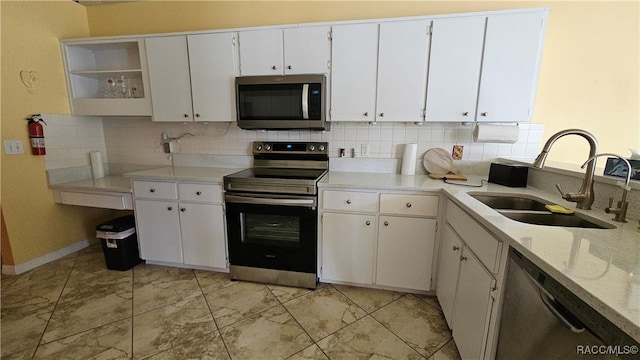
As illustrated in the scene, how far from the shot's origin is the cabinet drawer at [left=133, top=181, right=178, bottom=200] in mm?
2406

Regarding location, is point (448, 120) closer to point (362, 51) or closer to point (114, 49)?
point (362, 51)

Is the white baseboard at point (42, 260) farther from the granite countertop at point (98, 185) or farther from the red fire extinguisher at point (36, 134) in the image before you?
the red fire extinguisher at point (36, 134)

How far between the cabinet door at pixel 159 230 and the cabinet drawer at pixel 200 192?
14 centimetres

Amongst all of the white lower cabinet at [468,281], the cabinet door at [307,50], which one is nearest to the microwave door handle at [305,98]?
the cabinet door at [307,50]

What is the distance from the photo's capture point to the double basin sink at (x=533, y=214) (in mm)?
1312

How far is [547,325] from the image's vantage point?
0.87 meters

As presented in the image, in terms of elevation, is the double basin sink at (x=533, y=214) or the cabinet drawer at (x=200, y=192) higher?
the double basin sink at (x=533, y=214)

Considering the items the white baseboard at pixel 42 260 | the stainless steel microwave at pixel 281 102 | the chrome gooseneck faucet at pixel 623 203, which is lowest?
the white baseboard at pixel 42 260

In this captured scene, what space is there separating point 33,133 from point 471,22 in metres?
3.74

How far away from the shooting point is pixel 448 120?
2152mm

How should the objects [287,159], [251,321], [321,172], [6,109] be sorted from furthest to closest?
[287,159], [321,172], [6,109], [251,321]

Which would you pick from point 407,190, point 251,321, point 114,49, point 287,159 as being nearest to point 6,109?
point 114,49

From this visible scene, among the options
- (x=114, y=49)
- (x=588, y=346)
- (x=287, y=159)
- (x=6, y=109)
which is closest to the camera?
(x=588, y=346)

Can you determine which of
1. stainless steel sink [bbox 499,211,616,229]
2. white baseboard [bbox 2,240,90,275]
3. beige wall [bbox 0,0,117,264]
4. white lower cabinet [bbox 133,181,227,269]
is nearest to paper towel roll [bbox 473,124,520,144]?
stainless steel sink [bbox 499,211,616,229]
